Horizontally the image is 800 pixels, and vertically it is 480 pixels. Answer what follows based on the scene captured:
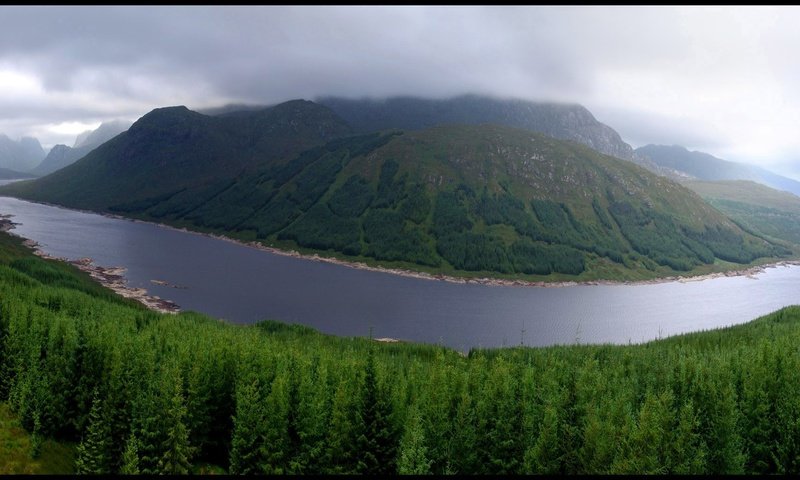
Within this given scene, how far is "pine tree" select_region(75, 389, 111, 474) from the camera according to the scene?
5588 cm

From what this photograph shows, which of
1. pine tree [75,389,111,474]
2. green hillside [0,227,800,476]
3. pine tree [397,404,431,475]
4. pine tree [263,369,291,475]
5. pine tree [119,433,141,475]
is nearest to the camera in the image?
pine tree [397,404,431,475]

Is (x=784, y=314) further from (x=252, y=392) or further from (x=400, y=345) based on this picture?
(x=252, y=392)

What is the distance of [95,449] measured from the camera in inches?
2215

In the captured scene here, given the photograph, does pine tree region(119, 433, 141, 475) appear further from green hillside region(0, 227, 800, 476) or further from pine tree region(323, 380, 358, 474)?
pine tree region(323, 380, 358, 474)

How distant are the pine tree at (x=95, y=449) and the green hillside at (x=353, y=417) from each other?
0.17 metres

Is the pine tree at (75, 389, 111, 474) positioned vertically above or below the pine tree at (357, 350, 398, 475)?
below

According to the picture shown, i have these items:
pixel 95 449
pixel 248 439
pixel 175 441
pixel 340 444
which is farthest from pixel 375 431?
pixel 95 449

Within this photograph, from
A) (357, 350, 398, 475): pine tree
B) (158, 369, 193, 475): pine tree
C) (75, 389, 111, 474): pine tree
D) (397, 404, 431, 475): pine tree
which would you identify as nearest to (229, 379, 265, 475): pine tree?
A: (158, 369, 193, 475): pine tree

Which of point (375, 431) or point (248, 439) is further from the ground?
point (375, 431)

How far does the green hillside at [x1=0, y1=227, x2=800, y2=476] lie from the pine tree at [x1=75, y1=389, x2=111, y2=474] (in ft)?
0.56

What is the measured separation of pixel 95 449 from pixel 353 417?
1142 inches

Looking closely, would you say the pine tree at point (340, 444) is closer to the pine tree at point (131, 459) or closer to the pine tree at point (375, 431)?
the pine tree at point (375, 431)

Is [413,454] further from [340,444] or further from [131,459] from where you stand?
[131,459]

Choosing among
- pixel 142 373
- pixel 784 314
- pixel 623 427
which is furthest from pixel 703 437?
pixel 784 314
